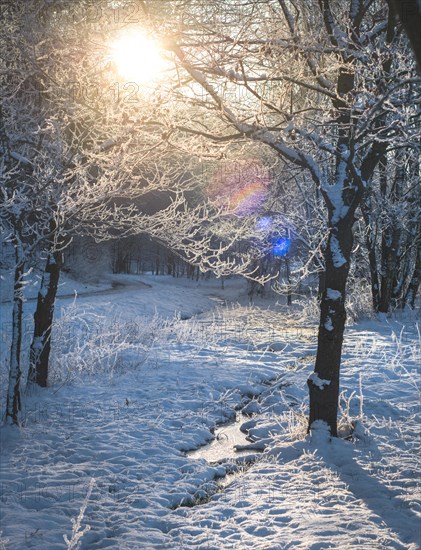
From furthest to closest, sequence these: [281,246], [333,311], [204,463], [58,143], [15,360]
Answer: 1. [281,246]
2. [58,143]
3. [15,360]
4. [204,463]
5. [333,311]

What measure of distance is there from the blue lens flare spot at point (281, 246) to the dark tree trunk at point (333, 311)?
19.9 meters

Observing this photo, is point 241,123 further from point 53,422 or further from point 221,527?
point 53,422

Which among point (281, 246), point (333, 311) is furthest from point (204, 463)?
point (281, 246)

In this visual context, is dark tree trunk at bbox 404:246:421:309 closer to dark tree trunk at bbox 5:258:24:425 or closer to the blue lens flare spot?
the blue lens flare spot

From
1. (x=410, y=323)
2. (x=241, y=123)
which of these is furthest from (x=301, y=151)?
(x=410, y=323)

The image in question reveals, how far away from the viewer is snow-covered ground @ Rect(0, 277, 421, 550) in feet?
14.2

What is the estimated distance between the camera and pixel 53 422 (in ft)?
23.8

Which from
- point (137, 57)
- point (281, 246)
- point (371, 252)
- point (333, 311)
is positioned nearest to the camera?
point (137, 57)

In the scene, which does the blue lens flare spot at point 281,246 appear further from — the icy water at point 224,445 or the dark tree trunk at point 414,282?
the icy water at point 224,445

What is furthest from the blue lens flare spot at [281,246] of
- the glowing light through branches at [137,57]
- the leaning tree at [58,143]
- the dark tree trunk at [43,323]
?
the glowing light through branches at [137,57]

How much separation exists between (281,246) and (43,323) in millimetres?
20175

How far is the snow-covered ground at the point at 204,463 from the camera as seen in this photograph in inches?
171

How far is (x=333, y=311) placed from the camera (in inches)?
237

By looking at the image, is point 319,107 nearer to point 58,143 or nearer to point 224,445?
point 58,143
